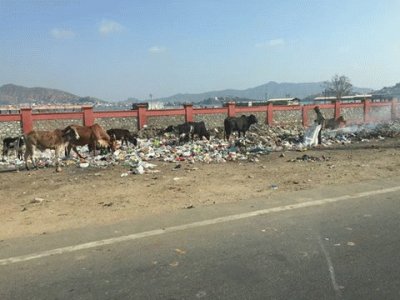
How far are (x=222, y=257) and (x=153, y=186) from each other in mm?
4534

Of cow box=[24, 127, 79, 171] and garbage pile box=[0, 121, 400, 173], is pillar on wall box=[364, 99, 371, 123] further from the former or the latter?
cow box=[24, 127, 79, 171]

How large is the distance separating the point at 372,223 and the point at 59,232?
13.6 ft

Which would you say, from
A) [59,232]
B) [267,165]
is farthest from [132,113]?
[59,232]

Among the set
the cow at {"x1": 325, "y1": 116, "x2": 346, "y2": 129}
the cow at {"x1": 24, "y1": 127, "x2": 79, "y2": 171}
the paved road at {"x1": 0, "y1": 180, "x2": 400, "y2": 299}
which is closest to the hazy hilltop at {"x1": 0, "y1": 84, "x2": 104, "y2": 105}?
the cow at {"x1": 325, "y1": 116, "x2": 346, "y2": 129}

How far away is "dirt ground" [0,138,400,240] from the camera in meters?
7.10

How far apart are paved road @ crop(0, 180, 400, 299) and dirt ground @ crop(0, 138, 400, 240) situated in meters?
0.80

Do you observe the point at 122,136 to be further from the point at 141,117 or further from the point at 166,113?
the point at 166,113

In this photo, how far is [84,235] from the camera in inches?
233

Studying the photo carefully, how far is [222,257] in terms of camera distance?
497 centimetres

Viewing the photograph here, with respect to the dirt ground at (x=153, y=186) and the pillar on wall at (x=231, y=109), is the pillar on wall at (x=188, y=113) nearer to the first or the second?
the pillar on wall at (x=231, y=109)

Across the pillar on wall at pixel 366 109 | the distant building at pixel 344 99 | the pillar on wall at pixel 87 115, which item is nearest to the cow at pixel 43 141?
the pillar on wall at pixel 87 115

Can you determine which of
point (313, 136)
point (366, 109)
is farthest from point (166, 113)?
point (366, 109)

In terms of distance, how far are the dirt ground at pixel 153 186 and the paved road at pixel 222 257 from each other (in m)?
0.80

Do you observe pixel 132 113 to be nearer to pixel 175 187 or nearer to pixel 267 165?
pixel 267 165
